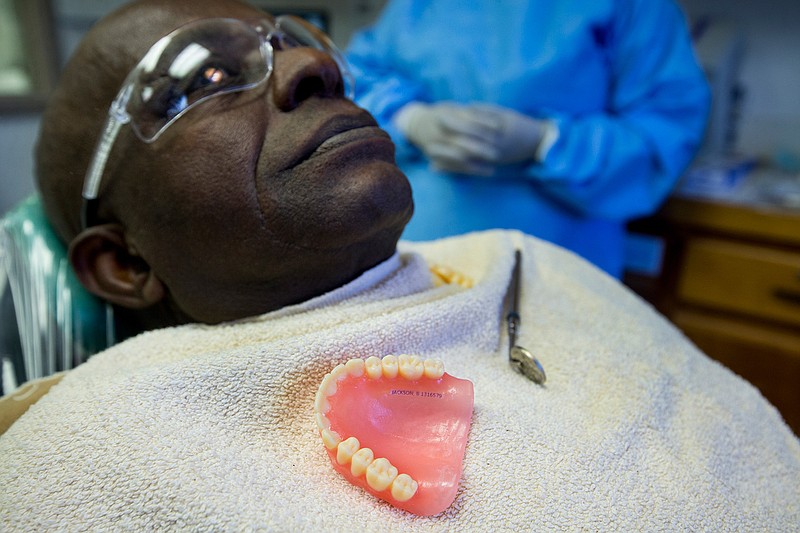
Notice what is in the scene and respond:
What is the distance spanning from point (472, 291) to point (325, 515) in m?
0.34

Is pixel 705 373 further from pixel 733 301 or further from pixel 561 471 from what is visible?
pixel 733 301

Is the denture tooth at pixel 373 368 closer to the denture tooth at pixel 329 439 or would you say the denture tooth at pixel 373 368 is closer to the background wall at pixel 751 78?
the denture tooth at pixel 329 439

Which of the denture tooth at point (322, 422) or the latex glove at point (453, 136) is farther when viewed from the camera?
the latex glove at point (453, 136)

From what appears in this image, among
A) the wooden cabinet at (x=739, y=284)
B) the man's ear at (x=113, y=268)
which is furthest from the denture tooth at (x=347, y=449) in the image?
the wooden cabinet at (x=739, y=284)

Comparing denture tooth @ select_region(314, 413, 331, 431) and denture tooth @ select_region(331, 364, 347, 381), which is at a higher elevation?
denture tooth @ select_region(331, 364, 347, 381)

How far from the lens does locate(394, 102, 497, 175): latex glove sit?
→ 120cm

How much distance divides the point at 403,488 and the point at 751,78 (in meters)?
2.09

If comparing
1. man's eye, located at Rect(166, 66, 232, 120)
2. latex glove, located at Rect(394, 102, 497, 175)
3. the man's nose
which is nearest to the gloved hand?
latex glove, located at Rect(394, 102, 497, 175)

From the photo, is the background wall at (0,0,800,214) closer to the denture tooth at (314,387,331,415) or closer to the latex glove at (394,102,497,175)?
the latex glove at (394,102,497,175)

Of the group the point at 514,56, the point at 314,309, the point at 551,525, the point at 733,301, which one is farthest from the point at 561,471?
the point at 733,301

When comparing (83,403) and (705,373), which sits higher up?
(83,403)

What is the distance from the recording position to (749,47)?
77.7 inches

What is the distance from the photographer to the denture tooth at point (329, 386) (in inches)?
21.5

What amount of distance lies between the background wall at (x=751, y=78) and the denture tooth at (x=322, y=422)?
1.76 meters
